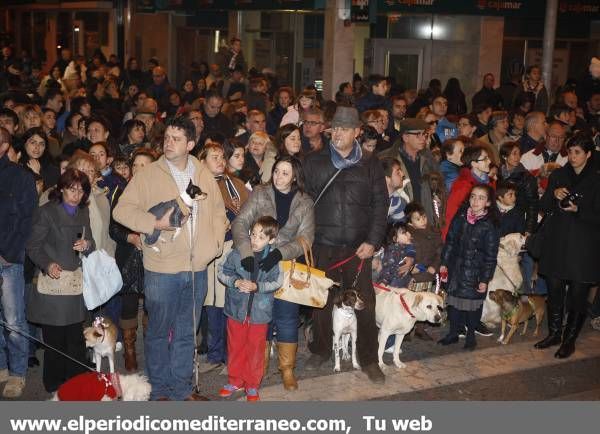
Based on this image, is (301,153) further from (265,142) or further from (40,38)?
(40,38)

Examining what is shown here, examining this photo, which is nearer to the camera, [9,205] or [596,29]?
[9,205]

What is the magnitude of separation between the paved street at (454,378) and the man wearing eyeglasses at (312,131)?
90.2 inches

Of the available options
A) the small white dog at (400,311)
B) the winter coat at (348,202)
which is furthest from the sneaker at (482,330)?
the winter coat at (348,202)

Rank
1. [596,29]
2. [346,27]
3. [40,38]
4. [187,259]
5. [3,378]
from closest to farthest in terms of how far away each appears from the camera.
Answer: [187,259]
[3,378]
[346,27]
[596,29]
[40,38]

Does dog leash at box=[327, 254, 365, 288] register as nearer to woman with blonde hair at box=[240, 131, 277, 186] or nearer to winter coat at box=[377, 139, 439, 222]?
winter coat at box=[377, 139, 439, 222]

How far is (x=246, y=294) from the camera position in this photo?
23.9 feet

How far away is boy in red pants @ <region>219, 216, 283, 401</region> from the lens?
7215 mm

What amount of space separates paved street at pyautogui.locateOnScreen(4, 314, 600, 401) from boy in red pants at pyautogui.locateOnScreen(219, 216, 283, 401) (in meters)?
0.30

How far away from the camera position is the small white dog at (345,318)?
25.5 ft

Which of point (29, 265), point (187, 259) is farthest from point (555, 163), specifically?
point (29, 265)

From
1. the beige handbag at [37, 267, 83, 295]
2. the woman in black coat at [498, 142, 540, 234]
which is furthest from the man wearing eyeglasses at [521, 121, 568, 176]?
the beige handbag at [37, 267, 83, 295]

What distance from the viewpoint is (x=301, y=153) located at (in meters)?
9.33

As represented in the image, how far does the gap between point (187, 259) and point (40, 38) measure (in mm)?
33598

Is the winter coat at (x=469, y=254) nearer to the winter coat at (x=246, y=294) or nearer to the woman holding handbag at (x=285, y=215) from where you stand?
the woman holding handbag at (x=285, y=215)
